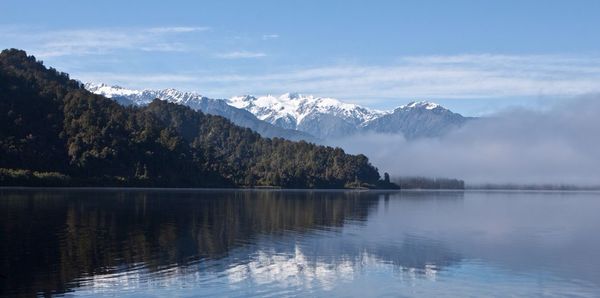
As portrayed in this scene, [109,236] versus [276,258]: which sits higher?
[109,236]

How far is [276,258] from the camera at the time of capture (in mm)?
62344

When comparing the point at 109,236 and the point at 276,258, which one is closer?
the point at 276,258

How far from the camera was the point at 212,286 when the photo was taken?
47.8 m

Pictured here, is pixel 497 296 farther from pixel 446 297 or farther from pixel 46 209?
pixel 46 209

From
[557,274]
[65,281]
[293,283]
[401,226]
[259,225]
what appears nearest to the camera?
→ [65,281]

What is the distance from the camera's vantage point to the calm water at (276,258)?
48250 millimetres

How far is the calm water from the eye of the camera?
48.2 meters

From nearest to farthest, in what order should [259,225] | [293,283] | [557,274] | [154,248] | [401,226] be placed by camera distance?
[293,283]
[557,274]
[154,248]
[259,225]
[401,226]

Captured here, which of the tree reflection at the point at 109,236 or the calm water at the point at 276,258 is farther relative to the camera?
the tree reflection at the point at 109,236

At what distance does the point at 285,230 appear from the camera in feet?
294

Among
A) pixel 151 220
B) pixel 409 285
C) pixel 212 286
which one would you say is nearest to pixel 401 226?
pixel 151 220

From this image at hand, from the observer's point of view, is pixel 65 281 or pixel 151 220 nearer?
pixel 65 281

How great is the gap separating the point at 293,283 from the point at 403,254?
21289mm

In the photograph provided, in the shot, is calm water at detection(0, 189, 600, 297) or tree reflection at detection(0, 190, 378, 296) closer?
calm water at detection(0, 189, 600, 297)
